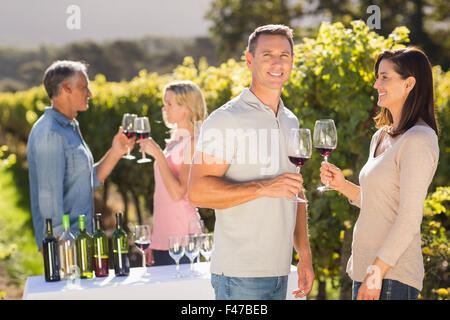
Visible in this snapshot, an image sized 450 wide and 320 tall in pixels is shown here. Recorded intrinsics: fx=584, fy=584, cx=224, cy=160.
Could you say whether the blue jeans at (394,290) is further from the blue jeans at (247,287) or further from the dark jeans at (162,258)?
the dark jeans at (162,258)

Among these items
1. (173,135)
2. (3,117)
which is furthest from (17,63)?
(173,135)

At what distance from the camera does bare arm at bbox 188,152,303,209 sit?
2.29 metres

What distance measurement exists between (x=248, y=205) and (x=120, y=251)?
1.17 meters

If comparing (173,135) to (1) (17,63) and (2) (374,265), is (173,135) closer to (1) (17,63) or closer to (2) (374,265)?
(2) (374,265)

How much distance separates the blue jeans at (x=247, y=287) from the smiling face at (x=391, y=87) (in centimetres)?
88

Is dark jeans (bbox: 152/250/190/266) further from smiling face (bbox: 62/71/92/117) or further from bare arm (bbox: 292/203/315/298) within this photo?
bare arm (bbox: 292/203/315/298)

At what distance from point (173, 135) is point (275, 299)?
6.11 feet

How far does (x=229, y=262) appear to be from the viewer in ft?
7.88

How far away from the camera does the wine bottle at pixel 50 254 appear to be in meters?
3.08

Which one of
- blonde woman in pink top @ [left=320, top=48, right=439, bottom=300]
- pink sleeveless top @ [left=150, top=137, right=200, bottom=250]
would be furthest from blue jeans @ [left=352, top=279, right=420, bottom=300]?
pink sleeveless top @ [left=150, top=137, right=200, bottom=250]

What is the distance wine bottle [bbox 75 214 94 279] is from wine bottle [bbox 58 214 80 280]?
3 centimetres

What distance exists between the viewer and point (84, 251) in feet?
10.4

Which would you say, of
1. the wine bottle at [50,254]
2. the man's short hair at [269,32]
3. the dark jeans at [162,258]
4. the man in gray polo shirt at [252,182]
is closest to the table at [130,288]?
the wine bottle at [50,254]
